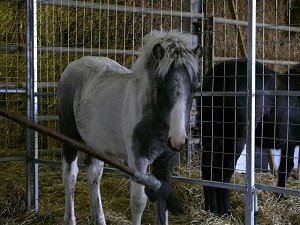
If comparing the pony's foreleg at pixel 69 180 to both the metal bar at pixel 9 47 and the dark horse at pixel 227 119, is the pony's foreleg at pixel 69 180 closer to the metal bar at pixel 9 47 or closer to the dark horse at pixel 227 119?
the dark horse at pixel 227 119

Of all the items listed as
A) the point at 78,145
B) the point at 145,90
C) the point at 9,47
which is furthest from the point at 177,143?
the point at 9,47

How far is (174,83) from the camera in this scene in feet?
9.79

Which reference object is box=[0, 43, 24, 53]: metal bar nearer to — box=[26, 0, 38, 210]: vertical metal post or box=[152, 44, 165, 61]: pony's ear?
box=[26, 0, 38, 210]: vertical metal post

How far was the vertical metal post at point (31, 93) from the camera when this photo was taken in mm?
4707

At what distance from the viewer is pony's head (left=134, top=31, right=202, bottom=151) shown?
2867 mm

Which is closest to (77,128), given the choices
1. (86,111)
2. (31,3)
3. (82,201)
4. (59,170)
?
(86,111)

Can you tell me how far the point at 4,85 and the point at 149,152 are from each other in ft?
7.10

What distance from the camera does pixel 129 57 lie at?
631 cm

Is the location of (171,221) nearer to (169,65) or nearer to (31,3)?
(169,65)

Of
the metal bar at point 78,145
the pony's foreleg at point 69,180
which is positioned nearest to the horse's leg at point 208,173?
the pony's foreleg at point 69,180

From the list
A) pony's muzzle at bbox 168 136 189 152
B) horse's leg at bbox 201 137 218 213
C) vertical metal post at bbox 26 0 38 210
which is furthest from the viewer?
vertical metal post at bbox 26 0 38 210

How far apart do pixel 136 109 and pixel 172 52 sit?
493mm

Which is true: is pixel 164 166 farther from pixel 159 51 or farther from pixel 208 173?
pixel 208 173

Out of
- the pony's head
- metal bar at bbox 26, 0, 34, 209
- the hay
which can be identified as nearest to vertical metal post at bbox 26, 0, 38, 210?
metal bar at bbox 26, 0, 34, 209
